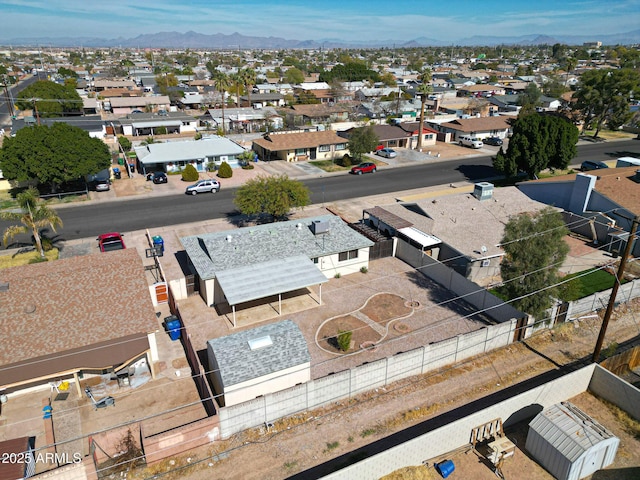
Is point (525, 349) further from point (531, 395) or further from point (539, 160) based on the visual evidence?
point (539, 160)

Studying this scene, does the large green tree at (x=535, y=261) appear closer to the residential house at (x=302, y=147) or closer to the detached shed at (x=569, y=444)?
the detached shed at (x=569, y=444)

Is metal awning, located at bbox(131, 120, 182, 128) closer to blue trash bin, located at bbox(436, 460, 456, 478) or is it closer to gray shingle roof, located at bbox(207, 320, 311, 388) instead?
gray shingle roof, located at bbox(207, 320, 311, 388)

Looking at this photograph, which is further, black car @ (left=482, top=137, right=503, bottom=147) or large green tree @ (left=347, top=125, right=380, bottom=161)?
black car @ (left=482, top=137, right=503, bottom=147)

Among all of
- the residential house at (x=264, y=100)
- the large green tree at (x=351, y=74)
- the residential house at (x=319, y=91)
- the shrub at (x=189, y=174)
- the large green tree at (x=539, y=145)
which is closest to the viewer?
the large green tree at (x=539, y=145)

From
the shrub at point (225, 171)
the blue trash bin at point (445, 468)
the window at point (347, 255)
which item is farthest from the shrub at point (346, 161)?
the blue trash bin at point (445, 468)

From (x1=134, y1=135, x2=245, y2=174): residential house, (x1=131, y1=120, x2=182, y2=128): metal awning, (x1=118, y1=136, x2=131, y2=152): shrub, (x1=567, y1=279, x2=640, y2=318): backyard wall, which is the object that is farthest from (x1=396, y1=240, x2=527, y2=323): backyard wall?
(x1=131, y1=120, x2=182, y2=128): metal awning
